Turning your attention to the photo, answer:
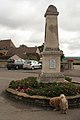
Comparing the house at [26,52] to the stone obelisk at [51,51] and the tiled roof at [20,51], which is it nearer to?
the tiled roof at [20,51]

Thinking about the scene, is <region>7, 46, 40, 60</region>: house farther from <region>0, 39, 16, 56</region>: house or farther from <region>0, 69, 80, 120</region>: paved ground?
<region>0, 69, 80, 120</region>: paved ground

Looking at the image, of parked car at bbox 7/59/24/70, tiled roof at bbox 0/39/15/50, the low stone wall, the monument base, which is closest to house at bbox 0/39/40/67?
tiled roof at bbox 0/39/15/50

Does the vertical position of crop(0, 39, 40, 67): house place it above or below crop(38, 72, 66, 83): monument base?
above

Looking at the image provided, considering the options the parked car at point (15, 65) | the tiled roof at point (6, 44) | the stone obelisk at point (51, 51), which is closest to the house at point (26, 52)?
the tiled roof at point (6, 44)

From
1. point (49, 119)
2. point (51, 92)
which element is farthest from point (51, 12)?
point (49, 119)

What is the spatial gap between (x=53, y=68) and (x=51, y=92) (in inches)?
126

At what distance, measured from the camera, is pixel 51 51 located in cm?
1288

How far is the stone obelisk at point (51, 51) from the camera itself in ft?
42.0

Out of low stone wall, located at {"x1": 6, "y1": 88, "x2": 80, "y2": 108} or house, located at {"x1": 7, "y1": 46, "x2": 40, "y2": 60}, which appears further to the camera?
house, located at {"x1": 7, "y1": 46, "x2": 40, "y2": 60}

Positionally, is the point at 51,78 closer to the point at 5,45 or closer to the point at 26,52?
the point at 26,52

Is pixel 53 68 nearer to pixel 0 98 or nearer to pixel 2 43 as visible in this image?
pixel 0 98

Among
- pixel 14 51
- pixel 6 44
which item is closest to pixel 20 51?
pixel 14 51

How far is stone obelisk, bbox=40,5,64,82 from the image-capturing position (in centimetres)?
1279

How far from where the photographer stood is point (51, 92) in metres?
9.98
